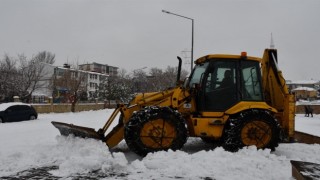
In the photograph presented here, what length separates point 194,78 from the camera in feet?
30.8

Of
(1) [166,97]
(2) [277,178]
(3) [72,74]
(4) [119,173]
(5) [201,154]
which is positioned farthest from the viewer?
(3) [72,74]

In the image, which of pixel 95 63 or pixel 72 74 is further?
pixel 95 63

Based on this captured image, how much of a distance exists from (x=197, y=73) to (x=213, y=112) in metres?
1.17

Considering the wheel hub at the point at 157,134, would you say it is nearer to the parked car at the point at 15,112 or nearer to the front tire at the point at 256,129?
the front tire at the point at 256,129

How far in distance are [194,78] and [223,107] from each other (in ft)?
3.63

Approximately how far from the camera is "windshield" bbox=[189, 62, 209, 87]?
359 inches

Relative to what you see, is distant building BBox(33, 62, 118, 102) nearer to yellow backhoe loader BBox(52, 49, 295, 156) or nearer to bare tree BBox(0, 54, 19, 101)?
bare tree BBox(0, 54, 19, 101)

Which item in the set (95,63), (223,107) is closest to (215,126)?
(223,107)

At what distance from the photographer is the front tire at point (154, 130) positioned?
312 inches

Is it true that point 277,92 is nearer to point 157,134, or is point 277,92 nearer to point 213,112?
point 213,112

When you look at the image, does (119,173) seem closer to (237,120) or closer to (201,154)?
(201,154)

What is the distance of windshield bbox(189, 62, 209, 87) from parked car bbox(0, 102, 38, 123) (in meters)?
20.2

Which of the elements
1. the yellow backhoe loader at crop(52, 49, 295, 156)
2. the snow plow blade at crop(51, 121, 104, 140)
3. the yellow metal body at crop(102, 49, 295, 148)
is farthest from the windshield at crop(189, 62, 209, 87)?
the snow plow blade at crop(51, 121, 104, 140)

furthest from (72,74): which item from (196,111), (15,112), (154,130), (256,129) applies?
(256,129)
